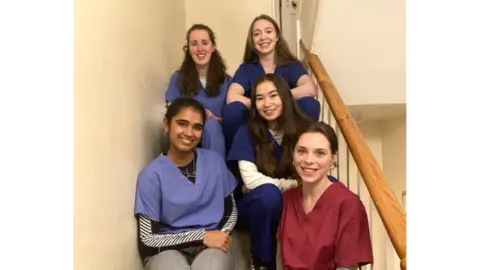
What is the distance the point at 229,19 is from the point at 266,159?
5.36 feet

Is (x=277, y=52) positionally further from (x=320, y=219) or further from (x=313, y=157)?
(x=320, y=219)

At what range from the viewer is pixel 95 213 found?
4.63 ft

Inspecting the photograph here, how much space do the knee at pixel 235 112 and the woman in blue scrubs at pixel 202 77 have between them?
0.38ft

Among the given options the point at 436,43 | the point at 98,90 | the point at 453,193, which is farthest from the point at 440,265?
the point at 98,90

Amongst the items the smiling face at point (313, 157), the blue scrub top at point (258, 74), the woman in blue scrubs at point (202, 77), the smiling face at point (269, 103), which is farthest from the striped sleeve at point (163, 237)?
the blue scrub top at point (258, 74)

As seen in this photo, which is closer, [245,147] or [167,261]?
[167,261]

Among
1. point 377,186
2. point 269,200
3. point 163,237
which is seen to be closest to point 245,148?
point 269,200

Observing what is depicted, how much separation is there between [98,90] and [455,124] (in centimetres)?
107

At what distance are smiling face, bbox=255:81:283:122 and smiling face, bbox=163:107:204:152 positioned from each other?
0.23m

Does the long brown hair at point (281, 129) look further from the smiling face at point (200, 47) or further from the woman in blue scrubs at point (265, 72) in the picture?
the smiling face at point (200, 47)

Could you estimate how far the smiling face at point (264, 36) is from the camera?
235 centimetres

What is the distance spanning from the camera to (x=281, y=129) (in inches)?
80.1

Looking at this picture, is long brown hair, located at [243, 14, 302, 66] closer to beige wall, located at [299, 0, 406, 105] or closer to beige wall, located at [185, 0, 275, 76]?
beige wall, located at [299, 0, 406, 105]

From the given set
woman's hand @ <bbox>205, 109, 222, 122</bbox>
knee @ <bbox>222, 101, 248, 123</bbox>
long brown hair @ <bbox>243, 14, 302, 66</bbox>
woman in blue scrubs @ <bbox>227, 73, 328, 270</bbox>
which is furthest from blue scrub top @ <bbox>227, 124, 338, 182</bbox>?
long brown hair @ <bbox>243, 14, 302, 66</bbox>
